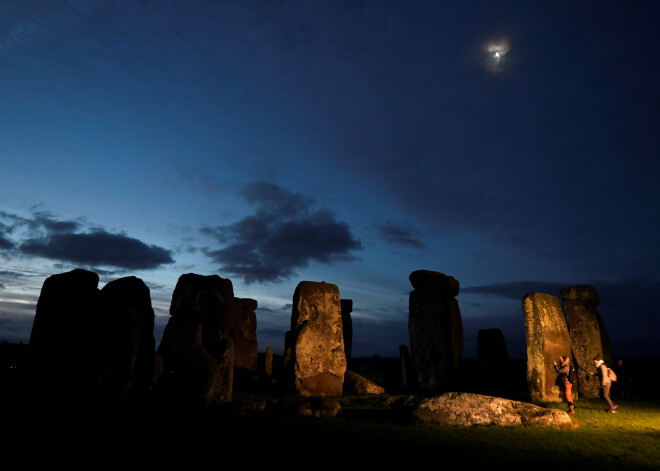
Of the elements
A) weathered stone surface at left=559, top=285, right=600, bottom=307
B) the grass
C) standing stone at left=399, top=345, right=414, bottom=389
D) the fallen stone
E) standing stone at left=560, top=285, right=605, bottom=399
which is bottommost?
the grass

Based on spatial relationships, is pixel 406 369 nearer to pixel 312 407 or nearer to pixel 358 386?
pixel 358 386

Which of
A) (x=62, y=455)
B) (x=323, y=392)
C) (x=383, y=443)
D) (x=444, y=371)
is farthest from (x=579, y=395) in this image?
(x=62, y=455)

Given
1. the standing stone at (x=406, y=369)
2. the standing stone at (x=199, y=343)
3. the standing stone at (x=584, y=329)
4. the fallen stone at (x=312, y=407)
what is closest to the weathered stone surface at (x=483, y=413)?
the fallen stone at (x=312, y=407)

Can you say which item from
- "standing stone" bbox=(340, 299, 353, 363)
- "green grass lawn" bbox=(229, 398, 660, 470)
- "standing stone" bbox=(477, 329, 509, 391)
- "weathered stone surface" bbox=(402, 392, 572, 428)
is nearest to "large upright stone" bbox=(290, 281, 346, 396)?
"green grass lawn" bbox=(229, 398, 660, 470)

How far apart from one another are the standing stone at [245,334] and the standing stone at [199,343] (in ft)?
16.7

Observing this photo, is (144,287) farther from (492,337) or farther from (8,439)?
(492,337)

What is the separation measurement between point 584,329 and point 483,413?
832cm

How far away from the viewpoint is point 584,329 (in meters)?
14.6

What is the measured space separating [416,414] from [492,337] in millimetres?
10568

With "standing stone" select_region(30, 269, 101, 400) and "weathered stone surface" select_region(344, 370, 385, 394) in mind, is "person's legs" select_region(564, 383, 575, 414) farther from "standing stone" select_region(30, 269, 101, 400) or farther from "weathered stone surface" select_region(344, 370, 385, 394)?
"standing stone" select_region(30, 269, 101, 400)

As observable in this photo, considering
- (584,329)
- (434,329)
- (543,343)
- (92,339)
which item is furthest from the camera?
(434,329)

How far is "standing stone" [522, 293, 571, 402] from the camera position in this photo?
39.7 feet

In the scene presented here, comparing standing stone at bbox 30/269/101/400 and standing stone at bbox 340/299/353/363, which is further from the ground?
standing stone at bbox 340/299/353/363

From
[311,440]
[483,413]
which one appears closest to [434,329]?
[483,413]
